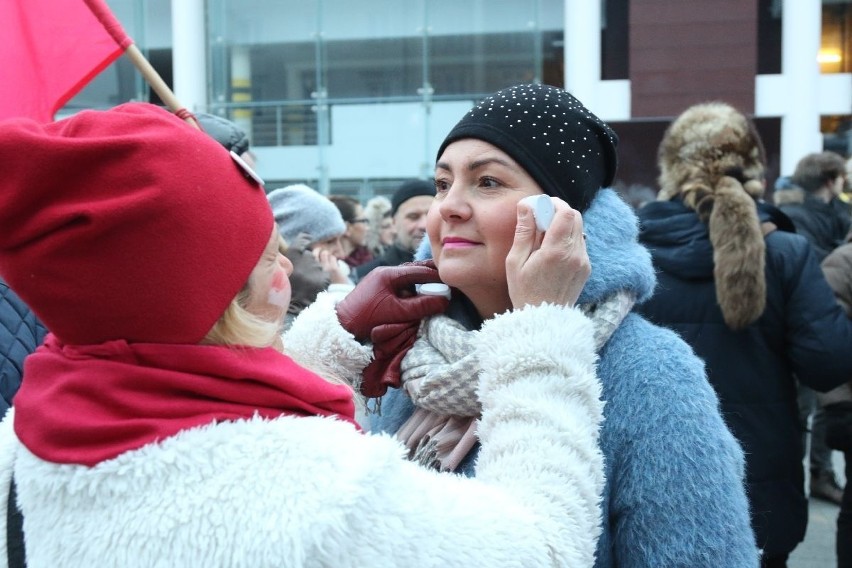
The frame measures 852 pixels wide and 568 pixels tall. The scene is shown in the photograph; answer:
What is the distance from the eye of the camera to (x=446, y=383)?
173 cm

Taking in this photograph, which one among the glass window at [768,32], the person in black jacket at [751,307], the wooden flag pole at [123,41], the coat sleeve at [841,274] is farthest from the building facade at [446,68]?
the wooden flag pole at [123,41]

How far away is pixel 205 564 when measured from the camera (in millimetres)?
1092

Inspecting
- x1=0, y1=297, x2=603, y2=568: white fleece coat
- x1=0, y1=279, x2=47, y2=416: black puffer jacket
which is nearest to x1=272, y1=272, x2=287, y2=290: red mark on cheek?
x1=0, y1=297, x2=603, y2=568: white fleece coat

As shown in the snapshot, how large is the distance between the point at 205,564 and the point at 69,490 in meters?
0.22

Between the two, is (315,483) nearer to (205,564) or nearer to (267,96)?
Result: (205,564)

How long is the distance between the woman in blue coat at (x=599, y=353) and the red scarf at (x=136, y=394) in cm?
47

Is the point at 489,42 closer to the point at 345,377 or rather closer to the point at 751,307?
the point at 751,307

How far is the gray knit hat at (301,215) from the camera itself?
3.84 m

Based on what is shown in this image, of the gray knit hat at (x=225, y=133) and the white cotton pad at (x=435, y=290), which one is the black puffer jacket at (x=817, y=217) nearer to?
the gray knit hat at (x=225, y=133)

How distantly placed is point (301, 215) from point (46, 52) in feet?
4.12

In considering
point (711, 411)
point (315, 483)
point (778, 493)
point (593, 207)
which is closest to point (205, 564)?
point (315, 483)

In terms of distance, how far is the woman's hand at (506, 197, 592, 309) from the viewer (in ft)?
4.99

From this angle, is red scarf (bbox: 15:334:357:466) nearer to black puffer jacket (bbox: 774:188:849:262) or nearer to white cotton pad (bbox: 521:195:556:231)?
white cotton pad (bbox: 521:195:556:231)

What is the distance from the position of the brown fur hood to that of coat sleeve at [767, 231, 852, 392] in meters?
0.15
